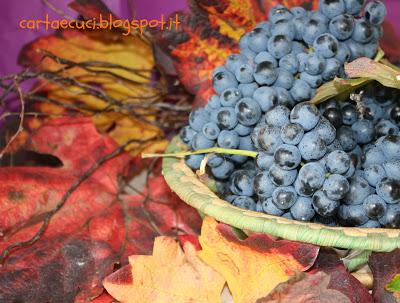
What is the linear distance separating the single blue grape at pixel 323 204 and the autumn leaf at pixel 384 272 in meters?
0.05

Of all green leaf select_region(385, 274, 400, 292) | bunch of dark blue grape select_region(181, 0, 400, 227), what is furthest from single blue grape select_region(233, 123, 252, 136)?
green leaf select_region(385, 274, 400, 292)

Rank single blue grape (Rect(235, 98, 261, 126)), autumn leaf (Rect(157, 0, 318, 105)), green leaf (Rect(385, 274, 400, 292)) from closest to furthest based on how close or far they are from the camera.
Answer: green leaf (Rect(385, 274, 400, 292)), single blue grape (Rect(235, 98, 261, 126)), autumn leaf (Rect(157, 0, 318, 105))

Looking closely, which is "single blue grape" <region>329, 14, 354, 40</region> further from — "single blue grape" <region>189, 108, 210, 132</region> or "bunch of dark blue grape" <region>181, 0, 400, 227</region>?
"single blue grape" <region>189, 108, 210, 132</region>

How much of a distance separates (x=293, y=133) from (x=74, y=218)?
0.31 metres

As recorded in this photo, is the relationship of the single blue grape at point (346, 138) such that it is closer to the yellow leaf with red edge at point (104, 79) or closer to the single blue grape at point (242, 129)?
the single blue grape at point (242, 129)

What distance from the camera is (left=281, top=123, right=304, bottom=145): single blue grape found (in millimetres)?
498

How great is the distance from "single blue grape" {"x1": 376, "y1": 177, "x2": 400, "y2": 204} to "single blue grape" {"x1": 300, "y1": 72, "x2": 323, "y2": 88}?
0.12 m

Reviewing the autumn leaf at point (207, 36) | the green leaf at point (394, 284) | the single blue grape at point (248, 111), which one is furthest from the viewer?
the autumn leaf at point (207, 36)

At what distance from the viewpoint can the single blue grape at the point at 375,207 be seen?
50cm

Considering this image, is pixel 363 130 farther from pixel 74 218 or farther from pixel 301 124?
pixel 74 218

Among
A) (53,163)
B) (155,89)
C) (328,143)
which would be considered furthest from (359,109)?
(53,163)

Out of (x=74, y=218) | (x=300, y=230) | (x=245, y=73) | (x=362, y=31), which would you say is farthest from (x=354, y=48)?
(x=74, y=218)

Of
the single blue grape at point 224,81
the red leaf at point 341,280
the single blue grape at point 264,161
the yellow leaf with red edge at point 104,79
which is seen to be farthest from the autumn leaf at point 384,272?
the yellow leaf with red edge at point 104,79

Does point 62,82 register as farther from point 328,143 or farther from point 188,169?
point 328,143
